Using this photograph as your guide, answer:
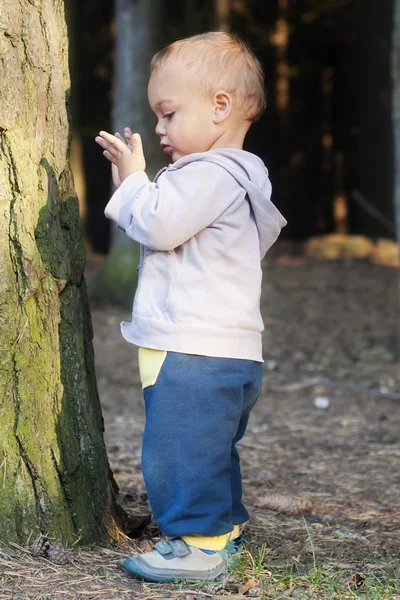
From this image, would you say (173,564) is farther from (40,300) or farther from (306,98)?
(306,98)

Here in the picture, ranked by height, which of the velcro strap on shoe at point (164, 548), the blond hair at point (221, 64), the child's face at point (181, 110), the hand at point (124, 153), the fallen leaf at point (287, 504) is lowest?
the fallen leaf at point (287, 504)

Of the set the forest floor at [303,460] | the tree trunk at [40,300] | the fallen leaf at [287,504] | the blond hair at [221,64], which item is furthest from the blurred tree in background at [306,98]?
the blond hair at [221,64]

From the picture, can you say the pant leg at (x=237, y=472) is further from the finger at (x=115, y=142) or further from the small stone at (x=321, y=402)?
the small stone at (x=321, y=402)

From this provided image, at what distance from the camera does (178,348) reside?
8.22ft

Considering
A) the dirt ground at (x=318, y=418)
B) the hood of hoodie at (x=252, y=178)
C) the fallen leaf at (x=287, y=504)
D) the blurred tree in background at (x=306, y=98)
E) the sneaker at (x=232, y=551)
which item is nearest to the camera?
the hood of hoodie at (x=252, y=178)

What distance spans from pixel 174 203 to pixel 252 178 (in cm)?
30

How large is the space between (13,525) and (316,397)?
3.63 meters

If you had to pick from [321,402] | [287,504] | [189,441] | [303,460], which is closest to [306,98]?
[321,402]

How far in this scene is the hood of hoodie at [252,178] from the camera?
2.56 m

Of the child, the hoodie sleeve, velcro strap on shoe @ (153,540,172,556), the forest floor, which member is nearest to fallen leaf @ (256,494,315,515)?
the forest floor

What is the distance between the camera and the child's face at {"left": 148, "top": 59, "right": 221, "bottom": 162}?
256 cm

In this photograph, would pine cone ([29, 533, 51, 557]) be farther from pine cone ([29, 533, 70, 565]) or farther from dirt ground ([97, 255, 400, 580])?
dirt ground ([97, 255, 400, 580])

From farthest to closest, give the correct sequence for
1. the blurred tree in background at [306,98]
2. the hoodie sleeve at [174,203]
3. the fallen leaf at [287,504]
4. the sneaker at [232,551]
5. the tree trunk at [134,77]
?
1. the blurred tree in background at [306,98]
2. the tree trunk at [134,77]
3. the fallen leaf at [287,504]
4. the sneaker at [232,551]
5. the hoodie sleeve at [174,203]

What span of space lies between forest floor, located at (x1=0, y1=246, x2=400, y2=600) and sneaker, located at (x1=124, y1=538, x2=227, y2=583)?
33mm
